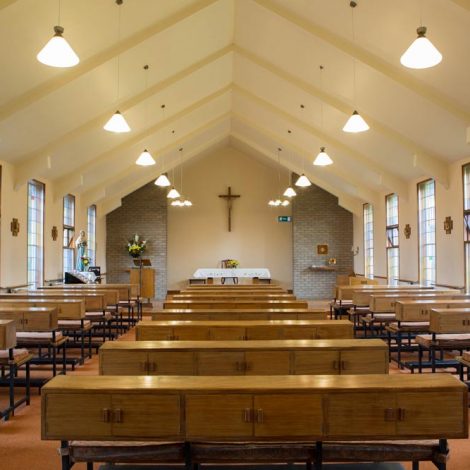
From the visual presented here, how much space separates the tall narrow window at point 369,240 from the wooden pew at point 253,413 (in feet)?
44.2

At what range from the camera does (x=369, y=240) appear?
52.7 ft

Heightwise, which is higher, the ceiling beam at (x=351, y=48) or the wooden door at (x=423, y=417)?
the ceiling beam at (x=351, y=48)

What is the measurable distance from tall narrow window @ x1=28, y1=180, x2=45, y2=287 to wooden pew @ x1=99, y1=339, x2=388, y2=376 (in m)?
7.94

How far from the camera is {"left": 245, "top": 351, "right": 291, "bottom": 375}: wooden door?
3646 millimetres

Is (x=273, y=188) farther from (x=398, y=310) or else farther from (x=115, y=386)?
(x=115, y=386)

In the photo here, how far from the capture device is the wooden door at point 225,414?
8.11 feet

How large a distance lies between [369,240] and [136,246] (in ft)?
22.0

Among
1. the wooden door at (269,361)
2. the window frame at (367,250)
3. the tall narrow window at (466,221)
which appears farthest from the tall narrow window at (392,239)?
the wooden door at (269,361)

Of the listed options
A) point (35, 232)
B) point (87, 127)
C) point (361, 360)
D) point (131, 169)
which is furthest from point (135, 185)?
point (361, 360)

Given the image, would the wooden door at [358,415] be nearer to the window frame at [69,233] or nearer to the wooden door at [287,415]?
the wooden door at [287,415]

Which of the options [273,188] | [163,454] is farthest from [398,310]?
[273,188]

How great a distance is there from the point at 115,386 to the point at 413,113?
7689mm

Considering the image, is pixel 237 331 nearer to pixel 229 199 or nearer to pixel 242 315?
pixel 242 315

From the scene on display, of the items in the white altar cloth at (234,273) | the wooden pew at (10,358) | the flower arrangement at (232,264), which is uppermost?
the flower arrangement at (232,264)
